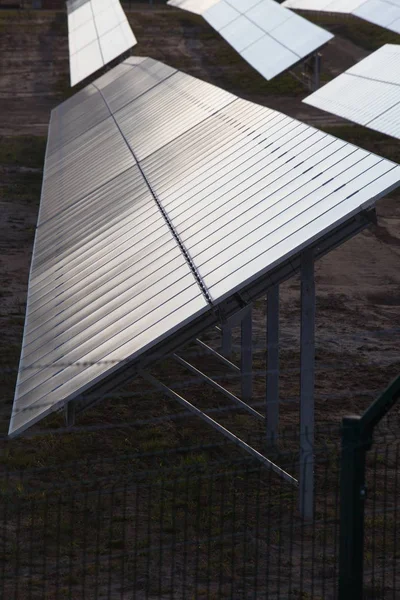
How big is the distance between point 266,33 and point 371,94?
479 inches

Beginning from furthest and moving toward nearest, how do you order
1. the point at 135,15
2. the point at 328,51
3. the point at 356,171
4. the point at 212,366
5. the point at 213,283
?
the point at 135,15
the point at 328,51
the point at 212,366
the point at 356,171
the point at 213,283

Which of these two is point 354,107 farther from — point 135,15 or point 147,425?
point 135,15

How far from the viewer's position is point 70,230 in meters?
12.5

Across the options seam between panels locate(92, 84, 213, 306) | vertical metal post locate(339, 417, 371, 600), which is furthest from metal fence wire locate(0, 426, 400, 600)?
vertical metal post locate(339, 417, 371, 600)

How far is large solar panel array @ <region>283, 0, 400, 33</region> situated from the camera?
31.7 meters

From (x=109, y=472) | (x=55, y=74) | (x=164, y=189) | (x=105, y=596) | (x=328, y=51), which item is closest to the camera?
(x=105, y=596)

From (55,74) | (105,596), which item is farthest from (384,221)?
(55,74)

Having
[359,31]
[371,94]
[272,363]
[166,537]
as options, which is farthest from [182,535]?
[359,31]

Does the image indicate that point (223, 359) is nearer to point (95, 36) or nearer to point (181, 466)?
point (181, 466)

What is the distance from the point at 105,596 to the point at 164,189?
5638 millimetres

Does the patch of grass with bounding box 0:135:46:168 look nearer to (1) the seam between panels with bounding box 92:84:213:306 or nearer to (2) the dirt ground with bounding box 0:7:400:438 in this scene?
(2) the dirt ground with bounding box 0:7:400:438

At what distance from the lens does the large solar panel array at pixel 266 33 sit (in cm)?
2952

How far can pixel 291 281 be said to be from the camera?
653 inches

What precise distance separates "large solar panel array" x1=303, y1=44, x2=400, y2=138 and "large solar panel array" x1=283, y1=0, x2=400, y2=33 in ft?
22.3
